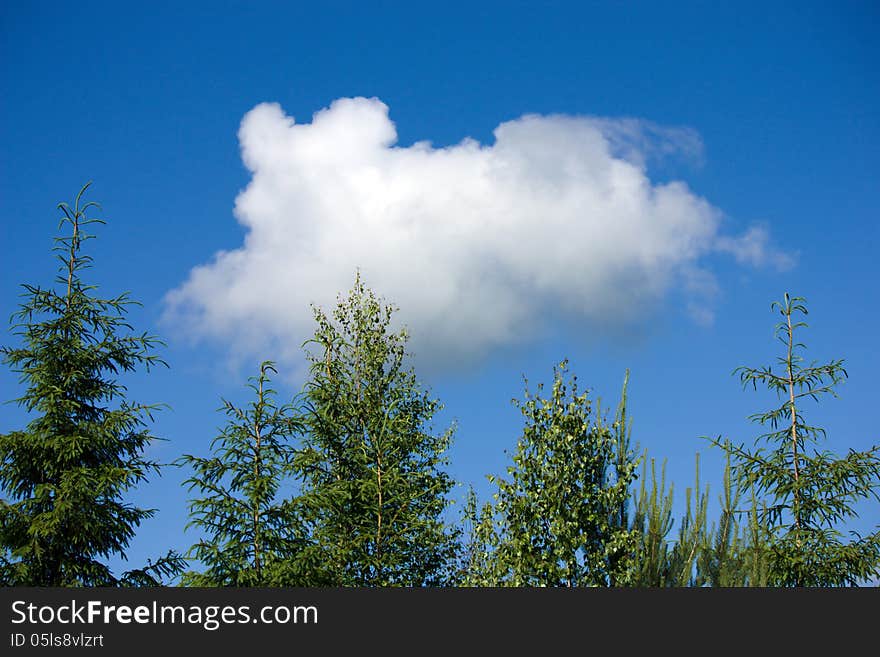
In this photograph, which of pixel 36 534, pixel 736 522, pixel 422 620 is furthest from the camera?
pixel 736 522

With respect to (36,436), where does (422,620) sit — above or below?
below

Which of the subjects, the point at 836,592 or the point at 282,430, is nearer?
the point at 836,592

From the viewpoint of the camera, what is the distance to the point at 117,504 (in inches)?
580

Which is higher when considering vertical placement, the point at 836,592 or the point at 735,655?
the point at 836,592

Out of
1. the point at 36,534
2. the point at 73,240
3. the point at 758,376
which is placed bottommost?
the point at 36,534

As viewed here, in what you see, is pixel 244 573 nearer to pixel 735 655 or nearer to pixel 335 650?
pixel 335 650

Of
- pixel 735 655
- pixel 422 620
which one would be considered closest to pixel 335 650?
pixel 422 620

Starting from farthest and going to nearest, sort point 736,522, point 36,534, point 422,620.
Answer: point 736,522, point 36,534, point 422,620

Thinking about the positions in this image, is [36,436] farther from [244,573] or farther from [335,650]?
[335,650]

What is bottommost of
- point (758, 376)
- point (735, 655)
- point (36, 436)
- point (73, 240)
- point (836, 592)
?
point (735, 655)

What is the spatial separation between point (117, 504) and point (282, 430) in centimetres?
290

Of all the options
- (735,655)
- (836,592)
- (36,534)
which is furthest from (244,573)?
(836,592)

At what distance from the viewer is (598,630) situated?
10398 mm

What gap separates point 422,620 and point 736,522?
24.1 feet
